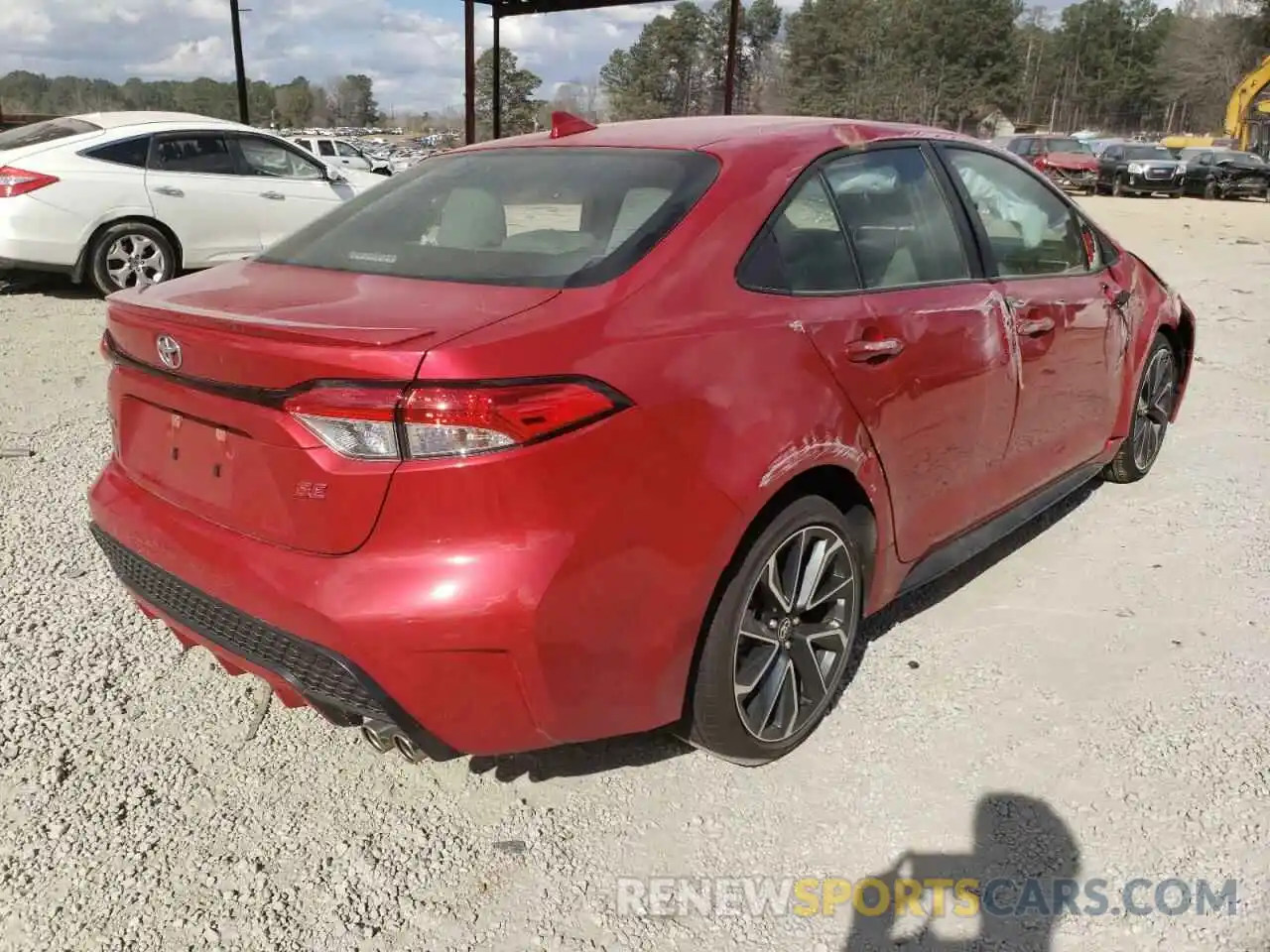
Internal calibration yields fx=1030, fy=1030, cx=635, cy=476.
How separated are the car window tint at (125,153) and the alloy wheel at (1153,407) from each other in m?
7.71

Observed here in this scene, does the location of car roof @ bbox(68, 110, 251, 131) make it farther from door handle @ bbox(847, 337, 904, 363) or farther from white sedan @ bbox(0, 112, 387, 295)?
door handle @ bbox(847, 337, 904, 363)

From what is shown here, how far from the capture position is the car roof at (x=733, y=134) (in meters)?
2.81

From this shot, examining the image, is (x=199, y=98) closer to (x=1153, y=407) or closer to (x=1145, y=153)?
(x=1145, y=153)

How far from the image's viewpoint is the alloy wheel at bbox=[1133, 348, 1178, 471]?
4660 mm

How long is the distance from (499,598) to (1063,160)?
31.5m

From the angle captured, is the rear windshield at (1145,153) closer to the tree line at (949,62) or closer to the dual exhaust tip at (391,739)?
the dual exhaust tip at (391,739)

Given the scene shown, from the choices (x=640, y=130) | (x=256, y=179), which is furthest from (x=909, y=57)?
(x=640, y=130)

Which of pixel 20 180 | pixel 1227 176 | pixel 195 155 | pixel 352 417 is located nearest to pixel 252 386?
pixel 352 417

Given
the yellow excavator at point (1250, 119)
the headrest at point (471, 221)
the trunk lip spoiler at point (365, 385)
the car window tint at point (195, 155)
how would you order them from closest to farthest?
the trunk lip spoiler at point (365, 385), the headrest at point (471, 221), the car window tint at point (195, 155), the yellow excavator at point (1250, 119)

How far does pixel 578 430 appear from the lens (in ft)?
6.68

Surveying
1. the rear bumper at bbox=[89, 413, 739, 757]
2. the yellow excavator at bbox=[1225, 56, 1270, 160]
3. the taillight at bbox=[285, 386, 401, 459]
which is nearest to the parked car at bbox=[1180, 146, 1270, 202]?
the yellow excavator at bbox=[1225, 56, 1270, 160]

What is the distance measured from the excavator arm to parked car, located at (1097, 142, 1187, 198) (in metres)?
10.2

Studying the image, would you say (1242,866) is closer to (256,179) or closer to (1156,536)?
(1156,536)

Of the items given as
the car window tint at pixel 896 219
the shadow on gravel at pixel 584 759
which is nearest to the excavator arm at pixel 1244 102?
the car window tint at pixel 896 219
